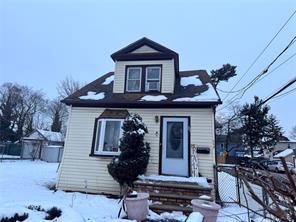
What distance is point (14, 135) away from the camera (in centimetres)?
3275

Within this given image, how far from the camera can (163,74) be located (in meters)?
8.88

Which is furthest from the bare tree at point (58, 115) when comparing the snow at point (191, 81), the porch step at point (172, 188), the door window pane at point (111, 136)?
the porch step at point (172, 188)

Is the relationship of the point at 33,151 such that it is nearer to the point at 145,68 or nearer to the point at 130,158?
the point at 145,68

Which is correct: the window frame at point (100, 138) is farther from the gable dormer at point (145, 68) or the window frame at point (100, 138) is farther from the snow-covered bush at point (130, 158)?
the gable dormer at point (145, 68)

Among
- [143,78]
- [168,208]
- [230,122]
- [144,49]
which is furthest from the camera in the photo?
[230,122]

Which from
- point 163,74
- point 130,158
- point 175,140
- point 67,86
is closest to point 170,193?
point 130,158

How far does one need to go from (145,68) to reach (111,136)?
10.4ft

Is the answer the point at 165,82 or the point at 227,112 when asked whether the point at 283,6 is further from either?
the point at 227,112

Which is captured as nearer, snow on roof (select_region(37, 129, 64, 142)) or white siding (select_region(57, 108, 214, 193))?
white siding (select_region(57, 108, 214, 193))

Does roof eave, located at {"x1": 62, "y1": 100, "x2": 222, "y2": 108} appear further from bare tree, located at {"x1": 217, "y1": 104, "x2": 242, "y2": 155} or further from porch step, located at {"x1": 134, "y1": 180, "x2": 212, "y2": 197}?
bare tree, located at {"x1": 217, "y1": 104, "x2": 242, "y2": 155}

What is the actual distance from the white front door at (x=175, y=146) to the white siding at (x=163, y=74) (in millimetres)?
1480

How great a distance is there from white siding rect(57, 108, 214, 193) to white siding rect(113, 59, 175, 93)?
1.18m

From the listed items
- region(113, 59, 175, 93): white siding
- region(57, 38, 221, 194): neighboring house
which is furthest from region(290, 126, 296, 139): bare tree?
region(113, 59, 175, 93): white siding

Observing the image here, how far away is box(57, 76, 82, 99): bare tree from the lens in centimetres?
2780
